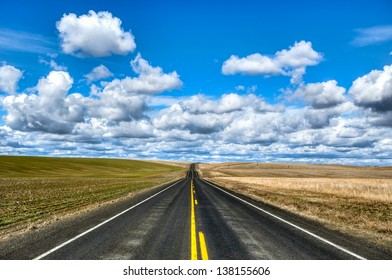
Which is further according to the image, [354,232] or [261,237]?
[354,232]

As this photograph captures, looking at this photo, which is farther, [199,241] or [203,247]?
[199,241]

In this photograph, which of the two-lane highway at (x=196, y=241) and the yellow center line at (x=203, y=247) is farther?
the two-lane highway at (x=196, y=241)

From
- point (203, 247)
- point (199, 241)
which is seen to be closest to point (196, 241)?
point (199, 241)

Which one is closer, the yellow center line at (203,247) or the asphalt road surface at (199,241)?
the yellow center line at (203,247)

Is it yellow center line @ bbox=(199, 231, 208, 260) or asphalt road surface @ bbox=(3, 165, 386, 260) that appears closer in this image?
yellow center line @ bbox=(199, 231, 208, 260)

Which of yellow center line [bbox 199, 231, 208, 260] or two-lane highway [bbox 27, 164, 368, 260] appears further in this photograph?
two-lane highway [bbox 27, 164, 368, 260]

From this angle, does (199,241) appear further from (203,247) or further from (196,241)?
(203,247)

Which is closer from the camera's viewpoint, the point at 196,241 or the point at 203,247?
the point at 203,247
